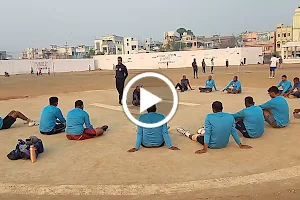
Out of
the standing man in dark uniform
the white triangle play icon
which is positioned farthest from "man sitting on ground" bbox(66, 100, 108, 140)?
the standing man in dark uniform

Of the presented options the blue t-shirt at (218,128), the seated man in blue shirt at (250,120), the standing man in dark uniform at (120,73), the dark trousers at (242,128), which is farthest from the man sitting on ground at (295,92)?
the blue t-shirt at (218,128)

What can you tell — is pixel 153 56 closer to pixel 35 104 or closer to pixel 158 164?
pixel 35 104

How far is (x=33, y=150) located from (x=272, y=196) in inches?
157

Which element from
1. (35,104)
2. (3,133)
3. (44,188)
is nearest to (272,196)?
(44,188)

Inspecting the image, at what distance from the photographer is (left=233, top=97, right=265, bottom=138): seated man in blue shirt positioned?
6762 millimetres

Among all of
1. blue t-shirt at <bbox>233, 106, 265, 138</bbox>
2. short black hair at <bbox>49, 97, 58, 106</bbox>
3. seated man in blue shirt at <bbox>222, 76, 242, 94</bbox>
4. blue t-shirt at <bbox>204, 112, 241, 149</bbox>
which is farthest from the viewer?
seated man in blue shirt at <bbox>222, 76, 242, 94</bbox>

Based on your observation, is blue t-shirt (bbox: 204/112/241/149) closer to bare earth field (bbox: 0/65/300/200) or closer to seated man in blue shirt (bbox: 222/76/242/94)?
bare earth field (bbox: 0/65/300/200)

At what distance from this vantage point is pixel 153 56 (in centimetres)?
7181

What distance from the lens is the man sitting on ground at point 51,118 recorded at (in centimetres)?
774

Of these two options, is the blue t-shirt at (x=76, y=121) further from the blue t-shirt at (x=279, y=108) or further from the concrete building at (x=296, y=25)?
the concrete building at (x=296, y=25)

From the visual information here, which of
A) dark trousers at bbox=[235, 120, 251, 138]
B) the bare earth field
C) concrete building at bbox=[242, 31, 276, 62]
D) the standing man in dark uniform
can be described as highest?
concrete building at bbox=[242, 31, 276, 62]

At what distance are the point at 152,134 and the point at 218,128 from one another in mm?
1227

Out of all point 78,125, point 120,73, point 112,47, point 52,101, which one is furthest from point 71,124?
point 112,47
